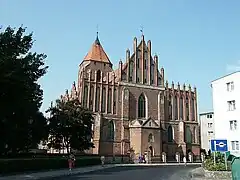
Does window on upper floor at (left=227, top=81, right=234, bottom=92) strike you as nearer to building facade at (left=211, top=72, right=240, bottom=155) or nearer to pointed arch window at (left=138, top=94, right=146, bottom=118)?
building facade at (left=211, top=72, right=240, bottom=155)

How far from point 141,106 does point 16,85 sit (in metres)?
40.7

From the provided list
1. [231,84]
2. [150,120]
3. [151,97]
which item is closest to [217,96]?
[231,84]

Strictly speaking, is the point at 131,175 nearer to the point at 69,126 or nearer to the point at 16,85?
the point at 16,85

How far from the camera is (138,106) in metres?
61.3

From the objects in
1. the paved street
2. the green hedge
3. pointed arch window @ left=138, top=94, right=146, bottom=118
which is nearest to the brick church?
pointed arch window @ left=138, top=94, right=146, bottom=118

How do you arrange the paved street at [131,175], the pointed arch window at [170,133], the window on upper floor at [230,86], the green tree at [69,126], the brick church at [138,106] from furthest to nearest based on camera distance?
1. the pointed arch window at [170,133]
2. the brick church at [138,106]
3. the green tree at [69,126]
4. the window on upper floor at [230,86]
5. the paved street at [131,175]

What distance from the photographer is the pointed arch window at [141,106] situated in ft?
201

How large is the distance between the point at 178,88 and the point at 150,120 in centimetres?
1280

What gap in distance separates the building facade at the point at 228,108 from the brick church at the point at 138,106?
70.9ft

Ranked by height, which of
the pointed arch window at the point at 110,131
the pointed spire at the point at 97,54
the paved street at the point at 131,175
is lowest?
the paved street at the point at 131,175

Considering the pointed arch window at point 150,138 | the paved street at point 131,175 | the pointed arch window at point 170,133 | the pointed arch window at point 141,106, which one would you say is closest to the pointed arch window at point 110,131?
the pointed arch window at point 141,106

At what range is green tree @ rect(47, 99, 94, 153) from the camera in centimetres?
4150

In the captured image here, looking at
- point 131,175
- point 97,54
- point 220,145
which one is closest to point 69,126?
point 131,175

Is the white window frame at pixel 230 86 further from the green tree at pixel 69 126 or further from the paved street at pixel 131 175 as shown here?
the green tree at pixel 69 126
